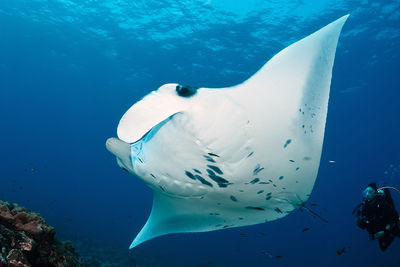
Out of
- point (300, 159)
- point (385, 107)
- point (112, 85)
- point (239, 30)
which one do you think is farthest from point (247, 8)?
point (112, 85)

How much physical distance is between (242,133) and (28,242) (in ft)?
6.64

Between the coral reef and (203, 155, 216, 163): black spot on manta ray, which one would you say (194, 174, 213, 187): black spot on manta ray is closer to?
(203, 155, 216, 163): black spot on manta ray

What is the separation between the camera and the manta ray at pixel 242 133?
187 centimetres

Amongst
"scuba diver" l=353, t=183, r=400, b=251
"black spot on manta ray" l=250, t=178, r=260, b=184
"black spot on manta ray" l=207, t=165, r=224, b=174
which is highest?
"black spot on manta ray" l=207, t=165, r=224, b=174

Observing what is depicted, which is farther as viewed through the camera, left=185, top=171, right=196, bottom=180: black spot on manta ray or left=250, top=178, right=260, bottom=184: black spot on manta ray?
left=250, top=178, right=260, bottom=184: black spot on manta ray

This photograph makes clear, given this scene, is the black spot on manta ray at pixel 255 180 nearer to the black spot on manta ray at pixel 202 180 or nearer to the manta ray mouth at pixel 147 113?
the black spot on manta ray at pixel 202 180

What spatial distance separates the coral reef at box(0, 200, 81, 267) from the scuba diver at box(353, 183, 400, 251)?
5.20 meters

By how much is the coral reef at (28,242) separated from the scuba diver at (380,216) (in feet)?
17.1

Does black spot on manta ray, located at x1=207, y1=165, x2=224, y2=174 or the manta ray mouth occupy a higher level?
the manta ray mouth

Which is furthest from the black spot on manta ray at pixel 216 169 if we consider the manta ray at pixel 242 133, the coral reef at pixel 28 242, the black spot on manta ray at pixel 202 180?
the coral reef at pixel 28 242

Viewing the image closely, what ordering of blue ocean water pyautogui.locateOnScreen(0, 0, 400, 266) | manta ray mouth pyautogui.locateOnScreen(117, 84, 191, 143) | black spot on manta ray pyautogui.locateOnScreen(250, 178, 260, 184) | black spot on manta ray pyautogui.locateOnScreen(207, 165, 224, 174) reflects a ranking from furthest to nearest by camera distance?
blue ocean water pyautogui.locateOnScreen(0, 0, 400, 266), black spot on manta ray pyautogui.locateOnScreen(250, 178, 260, 184), black spot on manta ray pyautogui.locateOnScreen(207, 165, 224, 174), manta ray mouth pyautogui.locateOnScreen(117, 84, 191, 143)

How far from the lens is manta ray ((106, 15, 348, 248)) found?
187 cm

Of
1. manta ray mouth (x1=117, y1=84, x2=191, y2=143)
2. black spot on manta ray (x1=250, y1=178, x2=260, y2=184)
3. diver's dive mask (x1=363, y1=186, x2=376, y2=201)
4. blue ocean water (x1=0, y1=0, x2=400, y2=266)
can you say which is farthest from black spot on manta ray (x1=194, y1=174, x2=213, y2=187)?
diver's dive mask (x1=363, y1=186, x2=376, y2=201)

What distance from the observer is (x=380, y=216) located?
15.2ft
